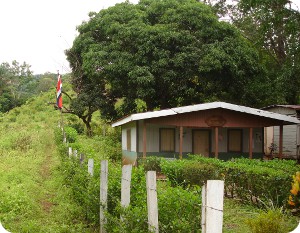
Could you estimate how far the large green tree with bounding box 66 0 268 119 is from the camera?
403 inches

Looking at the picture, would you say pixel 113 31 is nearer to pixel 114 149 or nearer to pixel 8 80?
pixel 114 149

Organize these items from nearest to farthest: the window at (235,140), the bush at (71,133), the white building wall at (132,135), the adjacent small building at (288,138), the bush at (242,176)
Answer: the bush at (242,176), the white building wall at (132,135), the window at (235,140), the bush at (71,133), the adjacent small building at (288,138)

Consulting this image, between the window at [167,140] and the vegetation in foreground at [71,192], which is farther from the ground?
the window at [167,140]

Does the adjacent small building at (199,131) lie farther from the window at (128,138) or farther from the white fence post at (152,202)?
the white fence post at (152,202)

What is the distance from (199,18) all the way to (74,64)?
3.23 m

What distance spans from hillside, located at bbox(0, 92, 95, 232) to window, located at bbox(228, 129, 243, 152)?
4425mm

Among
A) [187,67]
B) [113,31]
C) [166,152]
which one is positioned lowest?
[166,152]

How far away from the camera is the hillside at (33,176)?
21.6ft

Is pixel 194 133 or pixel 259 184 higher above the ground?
pixel 194 133

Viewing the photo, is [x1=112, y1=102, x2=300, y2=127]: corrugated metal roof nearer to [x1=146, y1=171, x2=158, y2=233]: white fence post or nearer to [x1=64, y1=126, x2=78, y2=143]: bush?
[x1=64, y1=126, x2=78, y2=143]: bush

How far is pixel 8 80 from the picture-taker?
14.7 meters

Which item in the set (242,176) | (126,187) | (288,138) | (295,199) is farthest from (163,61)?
(288,138)

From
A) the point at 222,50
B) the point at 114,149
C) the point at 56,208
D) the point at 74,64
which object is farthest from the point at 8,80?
the point at 56,208

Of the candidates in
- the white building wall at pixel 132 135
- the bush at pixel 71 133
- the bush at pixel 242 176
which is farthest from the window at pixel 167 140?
the bush at pixel 71 133
